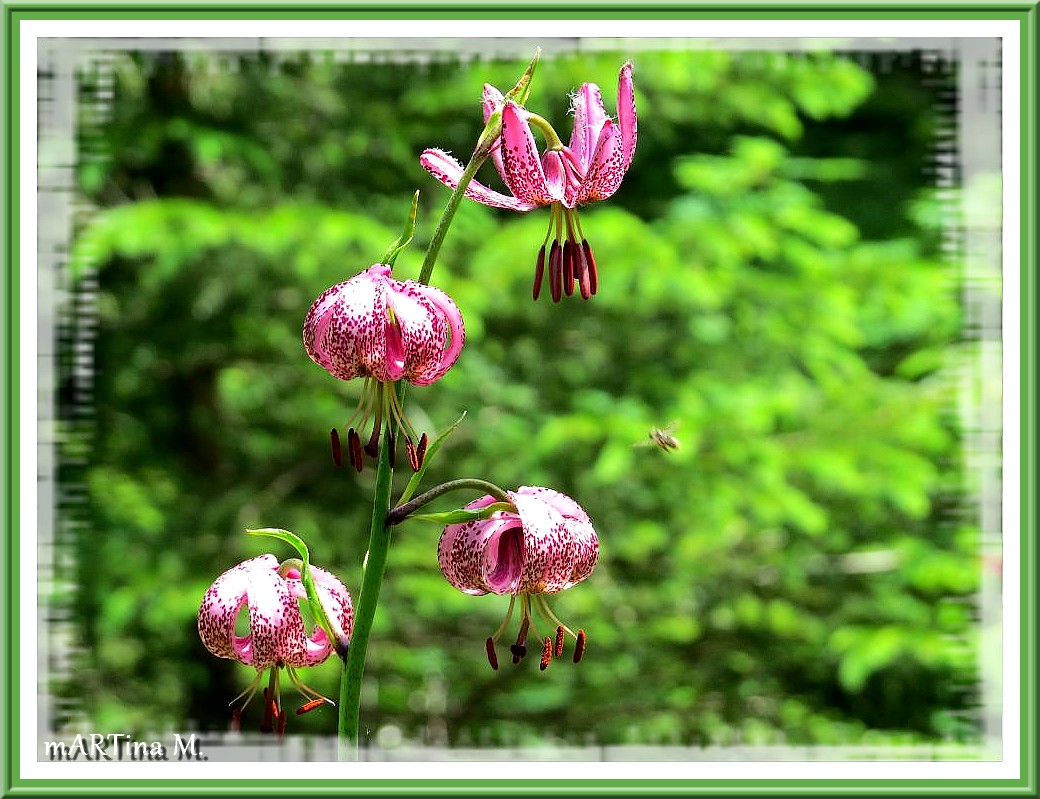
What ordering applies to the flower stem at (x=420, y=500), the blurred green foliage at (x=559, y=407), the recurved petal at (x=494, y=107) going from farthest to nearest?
the blurred green foliage at (x=559, y=407) → the recurved petal at (x=494, y=107) → the flower stem at (x=420, y=500)

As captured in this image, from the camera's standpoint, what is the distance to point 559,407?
3.78m

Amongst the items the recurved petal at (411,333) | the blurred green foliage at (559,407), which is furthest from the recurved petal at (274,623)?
the blurred green foliage at (559,407)

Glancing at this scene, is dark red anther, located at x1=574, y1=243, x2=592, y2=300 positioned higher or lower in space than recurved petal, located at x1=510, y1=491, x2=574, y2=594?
higher

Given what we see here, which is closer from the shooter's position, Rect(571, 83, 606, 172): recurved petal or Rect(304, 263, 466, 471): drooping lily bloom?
Rect(304, 263, 466, 471): drooping lily bloom

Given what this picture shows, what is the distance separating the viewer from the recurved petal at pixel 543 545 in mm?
972

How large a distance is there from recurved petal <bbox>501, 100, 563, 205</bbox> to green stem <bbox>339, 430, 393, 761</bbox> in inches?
10.5

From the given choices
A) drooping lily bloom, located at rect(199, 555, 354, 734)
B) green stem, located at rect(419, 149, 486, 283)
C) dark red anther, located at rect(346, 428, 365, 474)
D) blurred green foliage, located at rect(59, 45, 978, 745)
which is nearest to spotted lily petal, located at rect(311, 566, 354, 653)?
drooping lily bloom, located at rect(199, 555, 354, 734)

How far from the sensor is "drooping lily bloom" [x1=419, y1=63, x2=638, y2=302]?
990 mm

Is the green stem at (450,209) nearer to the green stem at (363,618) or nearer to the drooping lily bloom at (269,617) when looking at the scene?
the green stem at (363,618)

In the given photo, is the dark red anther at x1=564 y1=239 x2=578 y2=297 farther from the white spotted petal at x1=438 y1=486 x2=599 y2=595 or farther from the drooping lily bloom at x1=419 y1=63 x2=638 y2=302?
the white spotted petal at x1=438 y1=486 x2=599 y2=595

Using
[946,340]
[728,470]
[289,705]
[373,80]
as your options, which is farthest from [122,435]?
[946,340]
